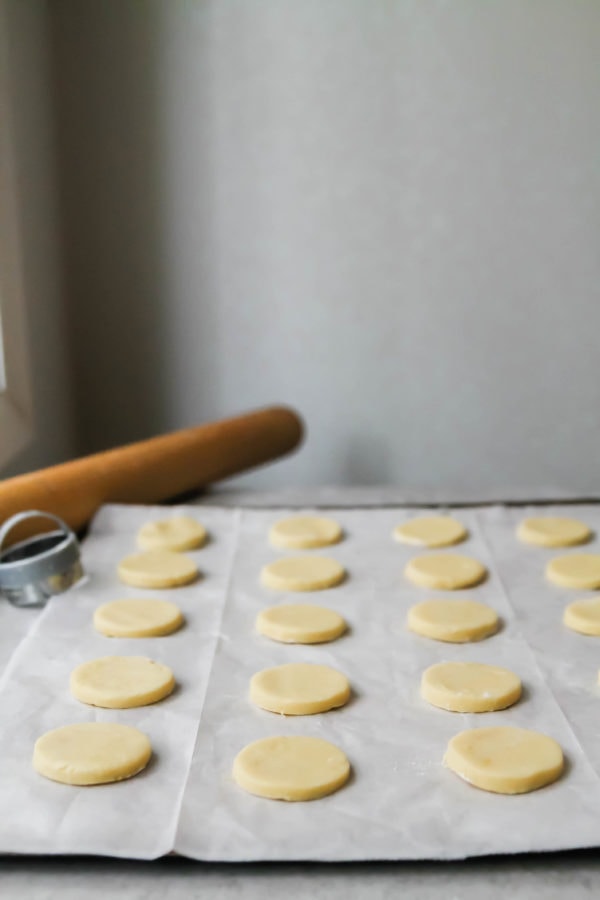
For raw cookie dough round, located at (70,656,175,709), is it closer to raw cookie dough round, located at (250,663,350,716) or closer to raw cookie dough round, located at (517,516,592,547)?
raw cookie dough round, located at (250,663,350,716)

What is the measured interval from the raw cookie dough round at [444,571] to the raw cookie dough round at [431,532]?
4 cm

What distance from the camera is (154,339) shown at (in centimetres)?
165

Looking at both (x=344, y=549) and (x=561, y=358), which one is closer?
(x=344, y=549)

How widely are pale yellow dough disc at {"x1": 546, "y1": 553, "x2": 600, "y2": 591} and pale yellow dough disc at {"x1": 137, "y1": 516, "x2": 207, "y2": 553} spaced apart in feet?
1.36

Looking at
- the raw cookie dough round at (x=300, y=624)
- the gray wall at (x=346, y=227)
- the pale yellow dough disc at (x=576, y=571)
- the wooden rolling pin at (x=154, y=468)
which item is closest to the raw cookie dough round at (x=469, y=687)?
the raw cookie dough round at (x=300, y=624)

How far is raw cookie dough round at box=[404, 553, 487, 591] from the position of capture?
0.98 m

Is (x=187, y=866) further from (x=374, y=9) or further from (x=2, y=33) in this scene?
(x=374, y=9)

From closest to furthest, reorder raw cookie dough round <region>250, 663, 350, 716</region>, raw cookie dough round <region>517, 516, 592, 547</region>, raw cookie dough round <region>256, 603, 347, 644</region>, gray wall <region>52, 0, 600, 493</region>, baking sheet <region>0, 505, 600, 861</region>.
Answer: baking sheet <region>0, 505, 600, 861</region>
raw cookie dough round <region>250, 663, 350, 716</region>
raw cookie dough round <region>256, 603, 347, 644</region>
raw cookie dough round <region>517, 516, 592, 547</region>
gray wall <region>52, 0, 600, 493</region>

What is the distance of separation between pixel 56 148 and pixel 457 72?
70 cm

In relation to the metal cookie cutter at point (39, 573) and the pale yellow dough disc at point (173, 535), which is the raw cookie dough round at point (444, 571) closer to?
the pale yellow dough disc at point (173, 535)

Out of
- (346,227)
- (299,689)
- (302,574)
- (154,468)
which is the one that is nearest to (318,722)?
(299,689)

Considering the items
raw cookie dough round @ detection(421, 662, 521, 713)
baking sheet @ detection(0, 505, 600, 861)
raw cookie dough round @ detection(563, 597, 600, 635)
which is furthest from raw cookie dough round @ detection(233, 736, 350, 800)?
raw cookie dough round @ detection(563, 597, 600, 635)

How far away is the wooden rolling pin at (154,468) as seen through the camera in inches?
42.1

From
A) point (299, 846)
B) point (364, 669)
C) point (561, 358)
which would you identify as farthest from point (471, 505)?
point (299, 846)
